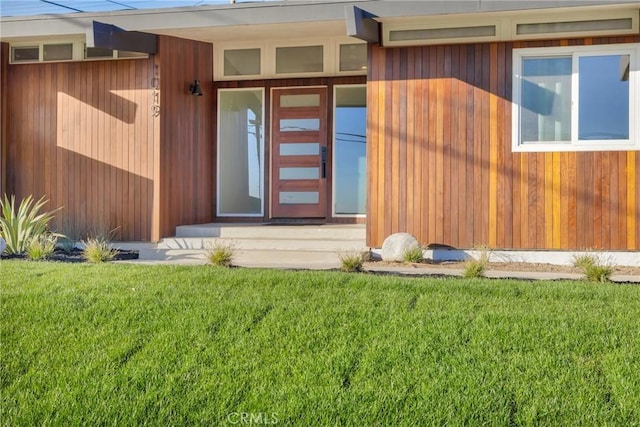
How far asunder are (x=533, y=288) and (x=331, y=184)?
15.1ft

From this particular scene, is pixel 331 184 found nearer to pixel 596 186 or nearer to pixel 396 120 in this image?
pixel 396 120

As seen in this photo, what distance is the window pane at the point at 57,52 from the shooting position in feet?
25.8

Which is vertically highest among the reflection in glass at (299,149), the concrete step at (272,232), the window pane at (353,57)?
the window pane at (353,57)

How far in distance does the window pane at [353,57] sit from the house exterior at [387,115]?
2cm

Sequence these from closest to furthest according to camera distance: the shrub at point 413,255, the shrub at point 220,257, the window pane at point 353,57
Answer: the shrub at point 220,257, the shrub at point 413,255, the window pane at point 353,57

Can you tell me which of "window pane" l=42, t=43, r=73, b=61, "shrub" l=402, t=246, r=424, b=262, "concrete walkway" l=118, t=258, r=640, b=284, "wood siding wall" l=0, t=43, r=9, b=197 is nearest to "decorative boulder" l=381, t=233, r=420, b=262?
"shrub" l=402, t=246, r=424, b=262

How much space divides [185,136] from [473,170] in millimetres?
4124

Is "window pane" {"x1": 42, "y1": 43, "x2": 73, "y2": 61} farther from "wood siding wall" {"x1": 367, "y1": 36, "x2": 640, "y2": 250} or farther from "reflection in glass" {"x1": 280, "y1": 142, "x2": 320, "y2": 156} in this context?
"wood siding wall" {"x1": 367, "y1": 36, "x2": 640, "y2": 250}

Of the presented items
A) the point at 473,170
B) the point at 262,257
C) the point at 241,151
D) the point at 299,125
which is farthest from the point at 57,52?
the point at 473,170

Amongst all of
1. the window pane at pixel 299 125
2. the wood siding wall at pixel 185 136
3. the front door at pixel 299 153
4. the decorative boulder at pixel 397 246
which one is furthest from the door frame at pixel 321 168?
the decorative boulder at pixel 397 246

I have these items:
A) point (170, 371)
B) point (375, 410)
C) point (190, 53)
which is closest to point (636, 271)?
point (375, 410)

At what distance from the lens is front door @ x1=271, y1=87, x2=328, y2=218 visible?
882 centimetres

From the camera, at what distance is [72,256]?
688 centimetres

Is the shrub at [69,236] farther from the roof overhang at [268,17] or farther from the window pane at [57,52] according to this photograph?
the roof overhang at [268,17]
